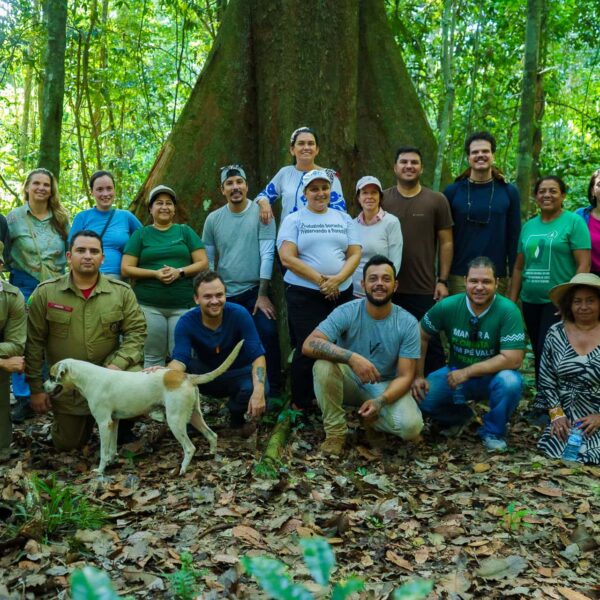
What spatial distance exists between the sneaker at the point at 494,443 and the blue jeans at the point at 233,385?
208cm

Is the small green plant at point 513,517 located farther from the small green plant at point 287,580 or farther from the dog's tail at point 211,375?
the small green plant at point 287,580

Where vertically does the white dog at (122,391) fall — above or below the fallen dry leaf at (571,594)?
above

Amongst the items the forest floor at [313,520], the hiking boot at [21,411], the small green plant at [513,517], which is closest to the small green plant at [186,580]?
the forest floor at [313,520]

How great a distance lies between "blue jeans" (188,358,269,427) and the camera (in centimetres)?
643

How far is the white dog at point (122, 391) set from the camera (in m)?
5.68

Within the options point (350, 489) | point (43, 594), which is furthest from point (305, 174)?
point (43, 594)

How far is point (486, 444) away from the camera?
6.30m

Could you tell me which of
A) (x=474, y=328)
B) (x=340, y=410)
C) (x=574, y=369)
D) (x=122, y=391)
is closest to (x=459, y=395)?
(x=474, y=328)

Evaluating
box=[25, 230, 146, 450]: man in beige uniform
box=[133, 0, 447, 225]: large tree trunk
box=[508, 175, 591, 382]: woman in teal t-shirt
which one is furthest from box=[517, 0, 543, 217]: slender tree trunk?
box=[25, 230, 146, 450]: man in beige uniform

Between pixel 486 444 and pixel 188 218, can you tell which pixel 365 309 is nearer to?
pixel 486 444

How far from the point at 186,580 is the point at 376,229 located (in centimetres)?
395

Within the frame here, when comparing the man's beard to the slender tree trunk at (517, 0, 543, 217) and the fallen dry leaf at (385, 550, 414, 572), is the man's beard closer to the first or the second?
the fallen dry leaf at (385, 550, 414, 572)

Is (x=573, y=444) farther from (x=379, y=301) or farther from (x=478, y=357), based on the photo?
(x=379, y=301)

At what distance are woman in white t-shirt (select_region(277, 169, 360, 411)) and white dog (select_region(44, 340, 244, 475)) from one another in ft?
3.90
